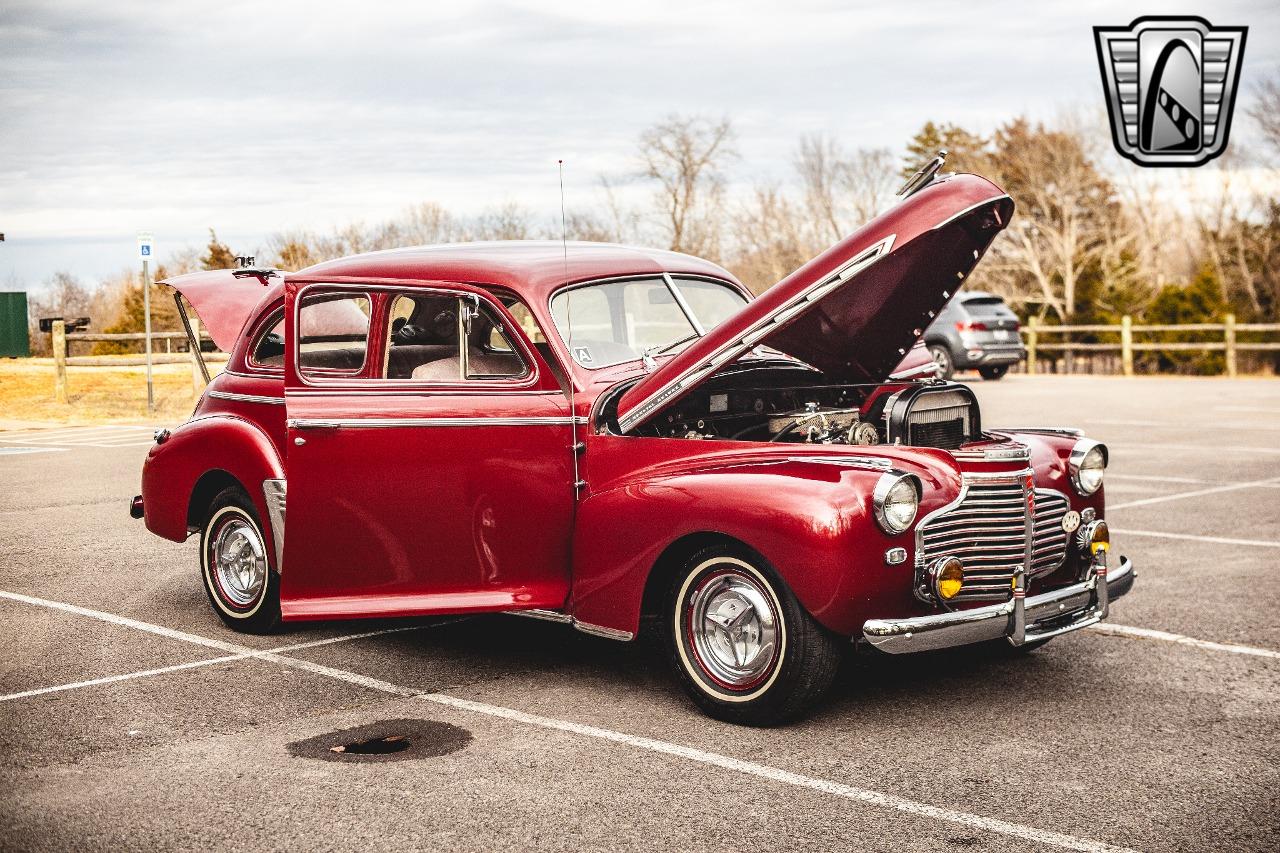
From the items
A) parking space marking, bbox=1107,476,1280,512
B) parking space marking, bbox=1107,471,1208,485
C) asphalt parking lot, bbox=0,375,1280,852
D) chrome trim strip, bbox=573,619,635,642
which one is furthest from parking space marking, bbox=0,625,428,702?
parking space marking, bbox=1107,471,1208,485

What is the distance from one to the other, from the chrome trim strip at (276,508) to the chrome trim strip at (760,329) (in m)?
1.86

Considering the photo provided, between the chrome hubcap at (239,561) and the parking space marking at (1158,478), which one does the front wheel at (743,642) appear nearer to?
the chrome hubcap at (239,561)

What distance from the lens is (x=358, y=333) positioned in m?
6.95

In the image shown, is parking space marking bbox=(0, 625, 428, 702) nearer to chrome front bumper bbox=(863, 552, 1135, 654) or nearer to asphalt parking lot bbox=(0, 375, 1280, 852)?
asphalt parking lot bbox=(0, 375, 1280, 852)

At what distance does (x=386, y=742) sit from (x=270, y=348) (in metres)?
2.83

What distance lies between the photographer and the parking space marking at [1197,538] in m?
8.99

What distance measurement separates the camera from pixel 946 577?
5004mm

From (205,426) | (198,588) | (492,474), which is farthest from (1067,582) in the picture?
(198,588)

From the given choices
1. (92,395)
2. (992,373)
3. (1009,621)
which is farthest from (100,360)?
(1009,621)

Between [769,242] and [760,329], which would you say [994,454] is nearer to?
[760,329]

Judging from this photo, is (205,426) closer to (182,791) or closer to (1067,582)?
(182,791)

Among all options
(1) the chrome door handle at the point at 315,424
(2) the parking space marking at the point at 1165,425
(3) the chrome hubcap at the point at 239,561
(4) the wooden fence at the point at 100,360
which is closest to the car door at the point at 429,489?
(1) the chrome door handle at the point at 315,424

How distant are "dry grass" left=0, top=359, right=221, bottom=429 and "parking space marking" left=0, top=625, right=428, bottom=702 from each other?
641 inches

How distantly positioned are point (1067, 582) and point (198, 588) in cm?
502
